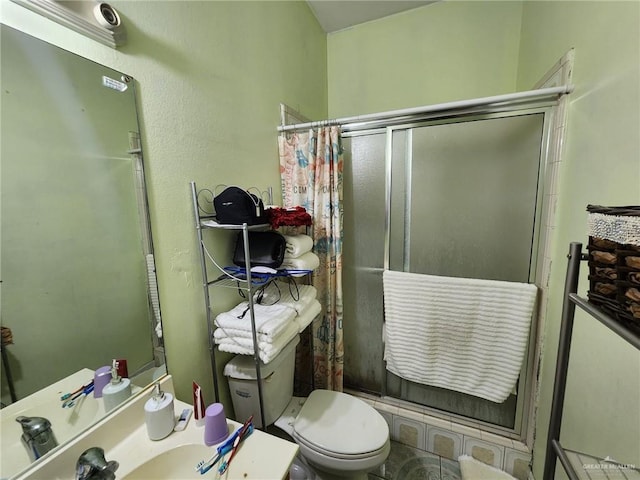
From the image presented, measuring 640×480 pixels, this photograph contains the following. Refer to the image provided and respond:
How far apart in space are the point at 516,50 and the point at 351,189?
1.43 meters

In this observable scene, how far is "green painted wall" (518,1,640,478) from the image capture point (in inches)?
28.1

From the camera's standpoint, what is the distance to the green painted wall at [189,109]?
2.62 ft

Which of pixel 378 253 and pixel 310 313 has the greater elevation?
pixel 378 253

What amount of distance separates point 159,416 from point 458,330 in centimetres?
138

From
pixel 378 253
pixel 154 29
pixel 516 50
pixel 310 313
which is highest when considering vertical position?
pixel 516 50

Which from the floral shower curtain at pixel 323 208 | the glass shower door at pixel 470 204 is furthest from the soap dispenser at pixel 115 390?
the glass shower door at pixel 470 204

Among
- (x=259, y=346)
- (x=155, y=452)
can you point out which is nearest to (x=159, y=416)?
(x=155, y=452)

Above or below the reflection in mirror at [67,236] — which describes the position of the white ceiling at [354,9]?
above

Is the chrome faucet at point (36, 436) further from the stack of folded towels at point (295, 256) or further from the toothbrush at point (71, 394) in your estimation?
the stack of folded towels at point (295, 256)

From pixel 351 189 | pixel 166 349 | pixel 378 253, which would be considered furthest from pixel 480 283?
pixel 166 349

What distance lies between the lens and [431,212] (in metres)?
1.44

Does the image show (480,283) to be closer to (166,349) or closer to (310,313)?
(310,313)

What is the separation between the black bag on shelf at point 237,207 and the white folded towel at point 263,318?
387 millimetres

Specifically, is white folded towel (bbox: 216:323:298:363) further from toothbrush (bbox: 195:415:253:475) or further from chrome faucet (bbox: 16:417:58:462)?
chrome faucet (bbox: 16:417:58:462)
